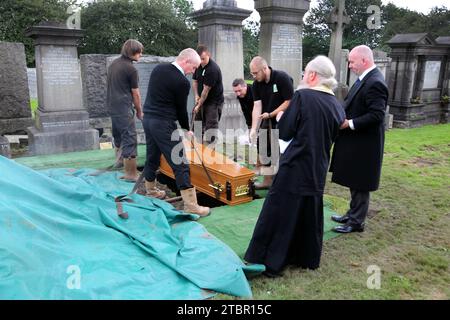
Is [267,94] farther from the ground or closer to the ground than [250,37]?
closer to the ground

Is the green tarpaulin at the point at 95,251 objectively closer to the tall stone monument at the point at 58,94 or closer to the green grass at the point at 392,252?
the green grass at the point at 392,252

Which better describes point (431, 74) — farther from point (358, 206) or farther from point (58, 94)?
point (58, 94)

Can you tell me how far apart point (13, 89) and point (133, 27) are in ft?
71.3

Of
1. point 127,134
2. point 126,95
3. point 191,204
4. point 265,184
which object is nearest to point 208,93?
point 126,95

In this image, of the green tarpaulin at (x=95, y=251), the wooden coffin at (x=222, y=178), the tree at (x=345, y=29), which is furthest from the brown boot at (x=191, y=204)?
the tree at (x=345, y=29)

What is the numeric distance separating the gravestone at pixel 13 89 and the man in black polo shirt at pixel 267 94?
20.4 ft

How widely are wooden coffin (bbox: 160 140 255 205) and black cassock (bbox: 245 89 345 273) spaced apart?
1.38 meters

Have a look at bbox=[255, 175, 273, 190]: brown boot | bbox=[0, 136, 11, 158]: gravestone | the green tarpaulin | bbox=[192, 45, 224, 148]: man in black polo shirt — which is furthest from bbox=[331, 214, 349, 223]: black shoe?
bbox=[0, 136, 11, 158]: gravestone

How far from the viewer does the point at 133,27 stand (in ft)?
93.7

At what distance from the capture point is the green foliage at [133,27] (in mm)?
28094

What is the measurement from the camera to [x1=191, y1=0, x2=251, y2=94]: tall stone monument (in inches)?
309

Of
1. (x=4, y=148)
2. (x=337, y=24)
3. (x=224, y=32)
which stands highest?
(x=337, y=24)
